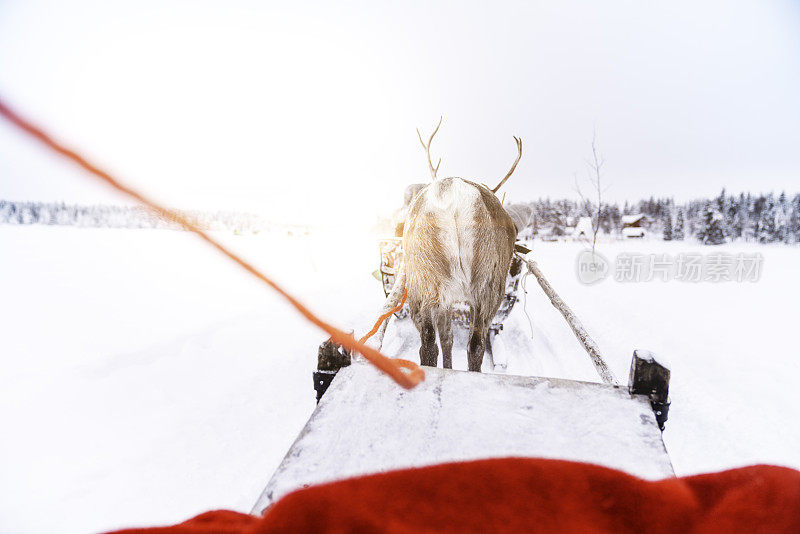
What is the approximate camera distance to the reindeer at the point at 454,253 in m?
2.31

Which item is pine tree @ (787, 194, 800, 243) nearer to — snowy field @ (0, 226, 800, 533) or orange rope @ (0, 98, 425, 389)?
snowy field @ (0, 226, 800, 533)

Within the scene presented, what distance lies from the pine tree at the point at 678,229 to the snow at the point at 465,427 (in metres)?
63.2

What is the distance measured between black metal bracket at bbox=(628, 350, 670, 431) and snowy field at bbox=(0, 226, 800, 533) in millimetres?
1681

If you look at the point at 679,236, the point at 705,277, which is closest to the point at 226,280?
the point at 705,277

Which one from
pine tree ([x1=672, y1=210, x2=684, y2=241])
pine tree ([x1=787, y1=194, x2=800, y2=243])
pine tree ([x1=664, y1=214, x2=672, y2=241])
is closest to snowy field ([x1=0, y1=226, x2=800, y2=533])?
pine tree ([x1=787, y1=194, x2=800, y2=243])

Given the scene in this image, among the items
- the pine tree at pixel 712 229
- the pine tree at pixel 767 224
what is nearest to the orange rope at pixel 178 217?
the pine tree at pixel 712 229

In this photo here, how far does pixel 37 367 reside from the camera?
393cm

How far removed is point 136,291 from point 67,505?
26.0 feet

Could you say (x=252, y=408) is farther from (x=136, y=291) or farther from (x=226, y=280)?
(x=226, y=280)

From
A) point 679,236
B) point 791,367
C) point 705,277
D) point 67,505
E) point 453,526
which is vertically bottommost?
point 679,236

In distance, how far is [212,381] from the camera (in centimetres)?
385

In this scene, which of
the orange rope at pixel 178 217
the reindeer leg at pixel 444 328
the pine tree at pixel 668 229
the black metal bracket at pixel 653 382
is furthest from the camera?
the pine tree at pixel 668 229

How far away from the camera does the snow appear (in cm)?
116

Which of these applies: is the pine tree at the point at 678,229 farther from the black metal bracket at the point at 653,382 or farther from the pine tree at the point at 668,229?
the black metal bracket at the point at 653,382
